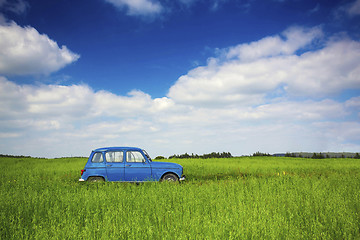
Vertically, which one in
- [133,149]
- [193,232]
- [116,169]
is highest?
[133,149]

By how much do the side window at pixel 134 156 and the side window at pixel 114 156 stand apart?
309 mm

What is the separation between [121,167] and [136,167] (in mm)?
669

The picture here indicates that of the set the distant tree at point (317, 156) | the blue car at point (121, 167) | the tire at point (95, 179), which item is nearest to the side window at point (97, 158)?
the blue car at point (121, 167)

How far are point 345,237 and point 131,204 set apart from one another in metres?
5.28

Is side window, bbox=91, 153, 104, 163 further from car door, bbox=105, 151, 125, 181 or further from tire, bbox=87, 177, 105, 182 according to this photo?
tire, bbox=87, 177, 105, 182

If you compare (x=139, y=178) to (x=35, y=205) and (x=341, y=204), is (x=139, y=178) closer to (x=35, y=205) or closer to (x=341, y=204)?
(x=35, y=205)

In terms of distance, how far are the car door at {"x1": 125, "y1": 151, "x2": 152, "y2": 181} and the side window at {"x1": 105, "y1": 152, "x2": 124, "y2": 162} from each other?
1.03ft

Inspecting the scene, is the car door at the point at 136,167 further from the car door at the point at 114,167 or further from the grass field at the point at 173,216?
the grass field at the point at 173,216

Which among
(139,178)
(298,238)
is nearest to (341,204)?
(298,238)

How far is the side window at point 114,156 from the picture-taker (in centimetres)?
1045

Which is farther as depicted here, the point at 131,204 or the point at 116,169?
the point at 116,169

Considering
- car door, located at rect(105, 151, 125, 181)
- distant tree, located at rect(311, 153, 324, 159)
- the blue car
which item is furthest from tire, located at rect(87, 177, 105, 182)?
distant tree, located at rect(311, 153, 324, 159)

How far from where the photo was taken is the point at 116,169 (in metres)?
10.4

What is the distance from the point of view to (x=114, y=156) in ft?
34.4
